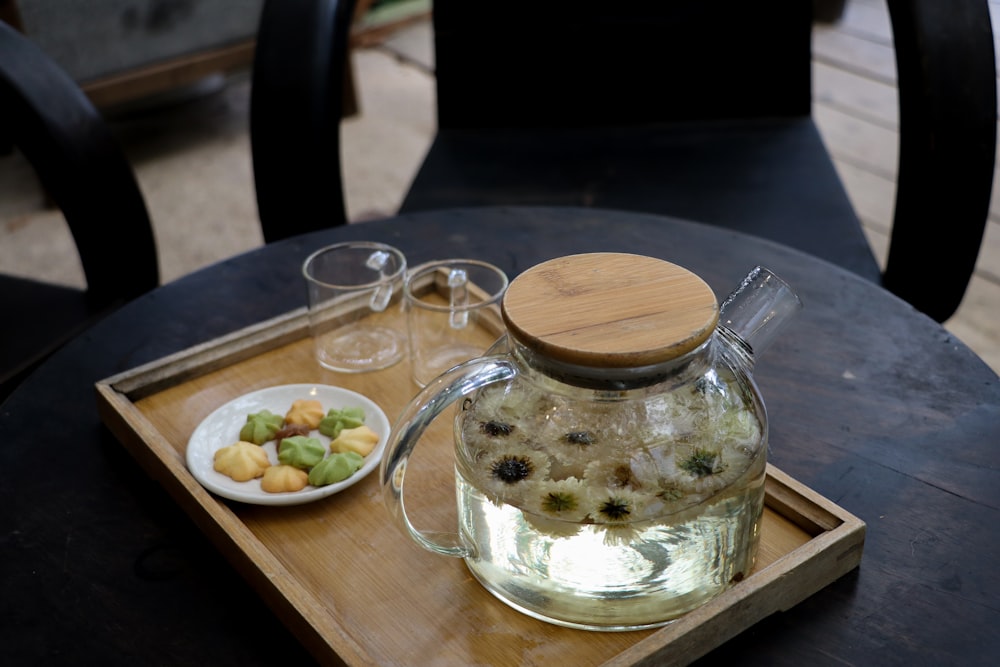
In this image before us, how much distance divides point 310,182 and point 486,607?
800mm

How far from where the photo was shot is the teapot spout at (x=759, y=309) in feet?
2.18

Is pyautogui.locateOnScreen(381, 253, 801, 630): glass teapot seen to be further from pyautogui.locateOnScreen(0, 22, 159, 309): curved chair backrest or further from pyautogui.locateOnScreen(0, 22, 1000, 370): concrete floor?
pyautogui.locateOnScreen(0, 22, 1000, 370): concrete floor

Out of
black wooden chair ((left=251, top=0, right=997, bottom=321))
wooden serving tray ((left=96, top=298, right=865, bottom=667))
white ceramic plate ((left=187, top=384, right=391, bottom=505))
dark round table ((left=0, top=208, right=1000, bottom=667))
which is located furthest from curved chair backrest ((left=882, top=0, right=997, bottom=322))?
white ceramic plate ((left=187, top=384, right=391, bottom=505))

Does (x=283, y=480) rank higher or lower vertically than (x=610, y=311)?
lower

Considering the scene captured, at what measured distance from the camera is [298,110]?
4.24 feet

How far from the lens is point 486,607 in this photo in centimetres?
65

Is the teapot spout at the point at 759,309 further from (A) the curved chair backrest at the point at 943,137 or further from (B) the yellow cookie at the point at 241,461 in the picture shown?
(A) the curved chair backrest at the point at 943,137

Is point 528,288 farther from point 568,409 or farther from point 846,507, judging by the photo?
point 846,507

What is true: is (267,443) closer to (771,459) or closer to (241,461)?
(241,461)

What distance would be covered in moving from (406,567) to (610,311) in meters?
0.24

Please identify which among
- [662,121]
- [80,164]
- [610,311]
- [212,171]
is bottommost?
[212,171]

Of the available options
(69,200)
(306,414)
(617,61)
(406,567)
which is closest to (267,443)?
(306,414)

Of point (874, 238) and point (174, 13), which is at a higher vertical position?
point (174, 13)

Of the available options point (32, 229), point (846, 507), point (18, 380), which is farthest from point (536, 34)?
point (32, 229)
